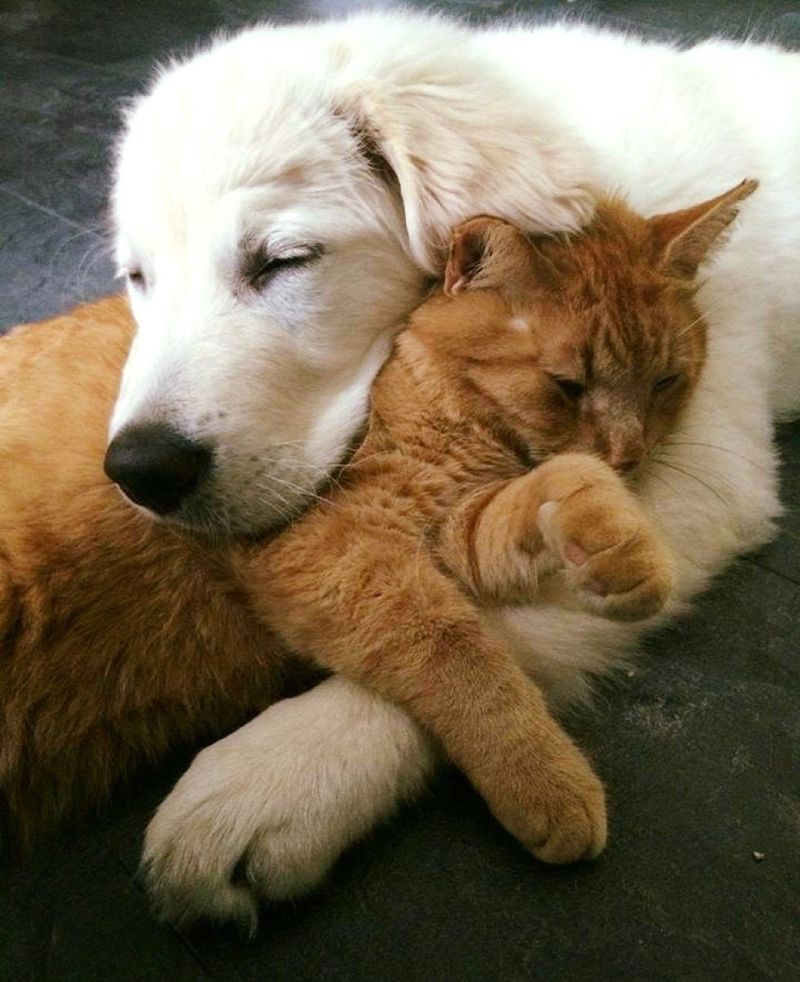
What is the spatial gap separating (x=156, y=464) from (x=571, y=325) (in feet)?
1.61

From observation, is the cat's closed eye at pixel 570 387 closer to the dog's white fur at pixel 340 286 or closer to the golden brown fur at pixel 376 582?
the golden brown fur at pixel 376 582

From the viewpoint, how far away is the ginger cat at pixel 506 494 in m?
0.85

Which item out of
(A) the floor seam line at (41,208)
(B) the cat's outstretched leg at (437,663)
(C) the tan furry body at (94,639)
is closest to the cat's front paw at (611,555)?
(B) the cat's outstretched leg at (437,663)

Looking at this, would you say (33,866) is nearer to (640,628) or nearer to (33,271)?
(640,628)

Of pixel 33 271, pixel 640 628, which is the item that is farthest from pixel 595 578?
pixel 33 271

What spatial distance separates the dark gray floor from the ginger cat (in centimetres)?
7

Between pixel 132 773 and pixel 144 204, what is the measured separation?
686mm

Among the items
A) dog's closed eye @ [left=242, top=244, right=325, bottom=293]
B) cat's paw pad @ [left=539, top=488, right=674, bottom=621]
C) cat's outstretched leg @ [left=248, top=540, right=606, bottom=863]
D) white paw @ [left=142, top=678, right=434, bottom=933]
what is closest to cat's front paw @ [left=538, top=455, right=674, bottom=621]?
cat's paw pad @ [left=539, top=488, right=674, bottom=621]

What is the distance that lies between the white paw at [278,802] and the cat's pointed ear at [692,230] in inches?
24.9

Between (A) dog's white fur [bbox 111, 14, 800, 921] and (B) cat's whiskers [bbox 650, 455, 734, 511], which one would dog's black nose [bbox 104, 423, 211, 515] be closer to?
(A) dog's white fur [bbox 111, 14, 800, 921]

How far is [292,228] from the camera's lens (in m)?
1.08

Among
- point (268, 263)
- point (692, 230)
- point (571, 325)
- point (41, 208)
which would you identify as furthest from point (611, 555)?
point (41, 208)

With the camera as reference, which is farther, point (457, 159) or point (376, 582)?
point (457, 159)

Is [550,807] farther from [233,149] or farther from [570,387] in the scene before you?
[233,149]
